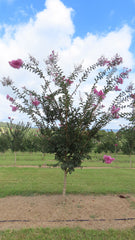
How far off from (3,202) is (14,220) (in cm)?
140

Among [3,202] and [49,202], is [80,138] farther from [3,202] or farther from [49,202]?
[3,202]

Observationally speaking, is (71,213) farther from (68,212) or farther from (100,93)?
(100,93)

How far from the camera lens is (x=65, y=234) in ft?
10.2

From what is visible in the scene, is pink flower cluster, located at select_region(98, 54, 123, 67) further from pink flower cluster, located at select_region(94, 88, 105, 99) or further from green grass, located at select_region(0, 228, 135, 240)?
green grass, located at select_region(0, 228, 135, 240)

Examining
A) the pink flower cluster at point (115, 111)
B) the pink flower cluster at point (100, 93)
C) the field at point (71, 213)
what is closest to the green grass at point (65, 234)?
the field at point (71, 213)

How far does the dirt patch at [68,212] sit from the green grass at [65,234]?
22 cm

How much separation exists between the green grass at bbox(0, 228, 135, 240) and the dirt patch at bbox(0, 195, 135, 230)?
0.73ft

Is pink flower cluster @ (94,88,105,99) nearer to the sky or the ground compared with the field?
nearer to the sky

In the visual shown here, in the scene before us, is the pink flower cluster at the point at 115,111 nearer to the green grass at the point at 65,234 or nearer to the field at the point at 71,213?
the field at the point at 71,213

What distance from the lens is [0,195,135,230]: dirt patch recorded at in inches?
141

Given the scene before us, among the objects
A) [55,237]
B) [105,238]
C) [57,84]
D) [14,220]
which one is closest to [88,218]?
[105,238]

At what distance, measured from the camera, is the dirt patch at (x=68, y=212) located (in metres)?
3.59

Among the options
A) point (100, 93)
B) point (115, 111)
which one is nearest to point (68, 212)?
point (115, 111)

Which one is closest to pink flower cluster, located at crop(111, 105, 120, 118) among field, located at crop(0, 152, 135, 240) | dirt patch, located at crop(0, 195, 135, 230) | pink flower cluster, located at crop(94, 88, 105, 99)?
pink flower cluster, located at crop(94, 88, 105, 99)
